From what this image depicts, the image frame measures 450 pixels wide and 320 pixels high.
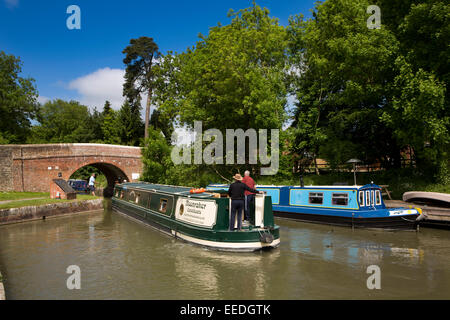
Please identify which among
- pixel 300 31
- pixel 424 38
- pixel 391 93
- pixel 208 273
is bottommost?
pixel 208 273

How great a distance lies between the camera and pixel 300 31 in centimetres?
2473

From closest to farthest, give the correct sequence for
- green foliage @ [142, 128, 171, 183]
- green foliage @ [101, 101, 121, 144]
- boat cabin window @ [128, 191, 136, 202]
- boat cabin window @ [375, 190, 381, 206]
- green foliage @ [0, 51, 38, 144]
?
boat cabin window @ [375, 190, 381, 206]
boat cabin window @ [128, 191, 136, 202]
green foliage @ [142, 128, 171, 183]
green foliage @ [0, 51, 38, 144]
green foliage @ [101, 101, 121, 144]

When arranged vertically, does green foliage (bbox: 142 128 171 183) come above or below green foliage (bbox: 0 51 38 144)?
below

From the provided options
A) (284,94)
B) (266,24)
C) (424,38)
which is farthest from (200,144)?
(424,38)

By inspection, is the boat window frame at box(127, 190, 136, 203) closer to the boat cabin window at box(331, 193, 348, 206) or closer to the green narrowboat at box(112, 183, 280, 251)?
the green narrowboat at box(112, 183, 280, 251)

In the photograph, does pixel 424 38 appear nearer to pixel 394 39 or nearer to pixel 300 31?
pixel 394 39

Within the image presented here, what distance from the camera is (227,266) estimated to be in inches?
317

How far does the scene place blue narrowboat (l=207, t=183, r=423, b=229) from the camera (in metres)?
12.0

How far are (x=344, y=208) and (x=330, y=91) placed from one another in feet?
43.5

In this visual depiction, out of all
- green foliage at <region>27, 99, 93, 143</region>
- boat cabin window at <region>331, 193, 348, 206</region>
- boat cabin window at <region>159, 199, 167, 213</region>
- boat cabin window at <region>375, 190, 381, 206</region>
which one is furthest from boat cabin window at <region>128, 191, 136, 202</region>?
green foliage at <region>27, 99, 93, 143</region>

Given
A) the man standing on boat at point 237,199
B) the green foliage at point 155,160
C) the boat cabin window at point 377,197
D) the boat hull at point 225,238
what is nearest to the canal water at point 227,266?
the boat hull at point 225,238

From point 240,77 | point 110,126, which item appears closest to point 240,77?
point 240,77
